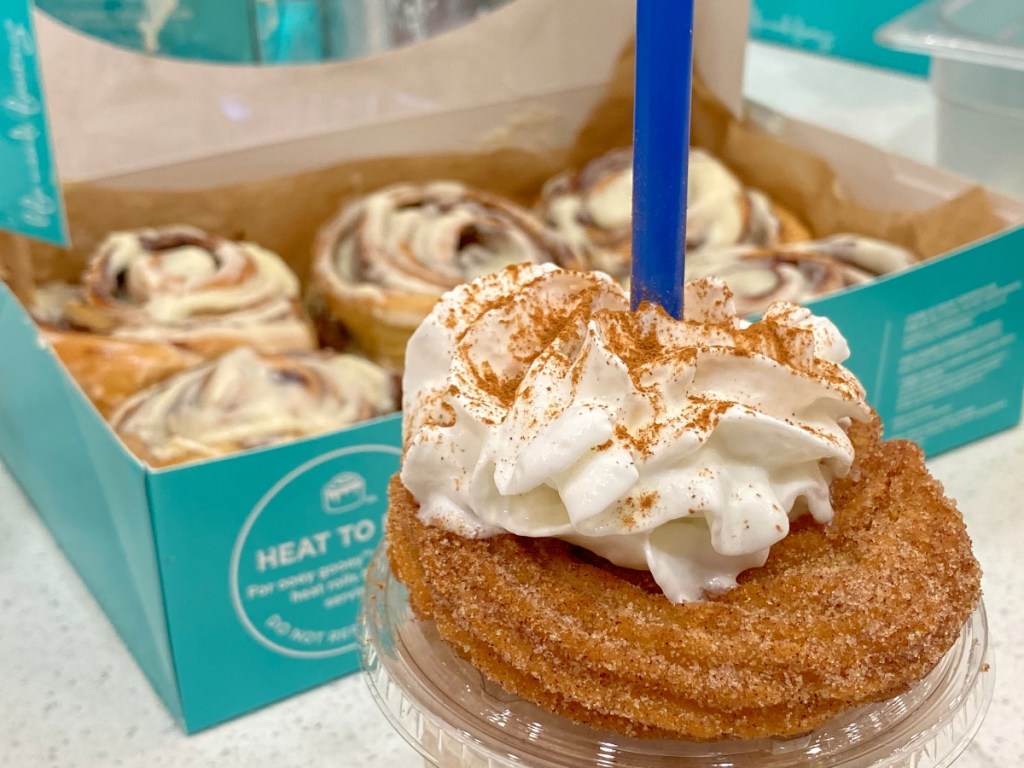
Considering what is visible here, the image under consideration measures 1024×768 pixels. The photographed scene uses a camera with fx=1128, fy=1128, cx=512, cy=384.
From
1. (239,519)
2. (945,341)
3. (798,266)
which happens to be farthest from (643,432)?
(798,266)

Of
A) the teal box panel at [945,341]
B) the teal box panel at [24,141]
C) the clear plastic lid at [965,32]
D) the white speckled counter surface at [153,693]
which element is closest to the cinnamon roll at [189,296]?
the teal box panel at [24,141]

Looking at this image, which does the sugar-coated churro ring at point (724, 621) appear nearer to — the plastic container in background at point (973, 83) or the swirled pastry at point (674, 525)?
the swirled pastry at point (674, 525)

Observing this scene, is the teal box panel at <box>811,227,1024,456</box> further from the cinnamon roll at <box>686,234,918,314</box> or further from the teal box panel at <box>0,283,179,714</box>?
the teal box panel at <box>0,283,179,714</box>

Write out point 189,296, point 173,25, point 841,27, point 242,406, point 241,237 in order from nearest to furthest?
point 242,406, point 189,296, point 173,25, point 241,237, point 841,27

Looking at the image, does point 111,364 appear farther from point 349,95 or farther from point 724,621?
point 724,621

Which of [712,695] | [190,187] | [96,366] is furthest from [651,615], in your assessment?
[190,187]

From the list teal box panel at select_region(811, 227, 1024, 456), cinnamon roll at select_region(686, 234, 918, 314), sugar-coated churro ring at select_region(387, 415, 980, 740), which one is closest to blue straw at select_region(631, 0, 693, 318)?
sugar-coated churro ring at select_region(387, 415, 980, 740)

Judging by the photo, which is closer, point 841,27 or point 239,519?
point 239,519

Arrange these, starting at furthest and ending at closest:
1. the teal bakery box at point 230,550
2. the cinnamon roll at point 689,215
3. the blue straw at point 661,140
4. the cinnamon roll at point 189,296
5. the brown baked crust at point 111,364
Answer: the cinnamon roll at point 689,215
the cinnamon roll at point 189,296
the brown baked crust at point 111,364
the teal bakery box at point 230,550
the blue straw at point 661,140
